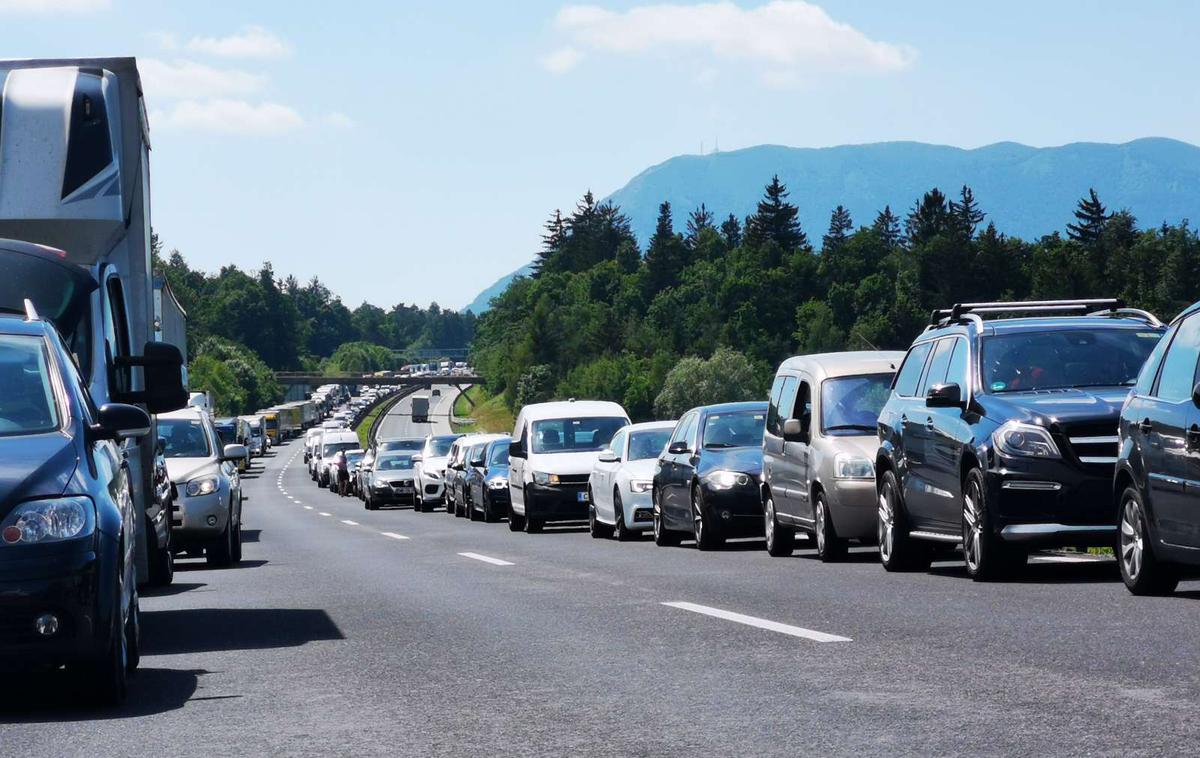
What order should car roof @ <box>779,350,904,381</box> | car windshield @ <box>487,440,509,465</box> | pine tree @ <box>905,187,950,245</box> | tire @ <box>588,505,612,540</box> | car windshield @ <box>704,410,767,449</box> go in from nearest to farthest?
car roof @ <box>779,350,904,381</box> → car windshield @ <box>704,410,767,449</box> → tire @ <box>588,505,612,540</box> → car windshield @ <box>487,440,509,465</box> → pine tree @ <box>905,187,950,245</box>

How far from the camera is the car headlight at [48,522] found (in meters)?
7.28

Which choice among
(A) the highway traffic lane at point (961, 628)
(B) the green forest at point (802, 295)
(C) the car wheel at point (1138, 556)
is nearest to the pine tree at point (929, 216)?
(B) the green forest at point (802, 295)

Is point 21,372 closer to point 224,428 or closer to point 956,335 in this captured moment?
point 956,335

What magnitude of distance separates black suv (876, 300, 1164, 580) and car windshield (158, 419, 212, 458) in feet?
28.8

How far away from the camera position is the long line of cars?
10977mm

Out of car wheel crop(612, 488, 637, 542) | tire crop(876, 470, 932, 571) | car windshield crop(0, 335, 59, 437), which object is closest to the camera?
car windshield crop(0, 335, 59, 437)

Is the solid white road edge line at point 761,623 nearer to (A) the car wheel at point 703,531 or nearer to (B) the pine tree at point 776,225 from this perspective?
(A) the car wheel at point 703,531

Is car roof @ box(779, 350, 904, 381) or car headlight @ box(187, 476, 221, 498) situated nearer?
car roof @ box(779, 350, 904, 381)

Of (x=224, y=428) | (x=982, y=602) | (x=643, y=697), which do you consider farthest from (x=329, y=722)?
(x=224, y=428)

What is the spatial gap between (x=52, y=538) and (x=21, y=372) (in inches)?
46.7

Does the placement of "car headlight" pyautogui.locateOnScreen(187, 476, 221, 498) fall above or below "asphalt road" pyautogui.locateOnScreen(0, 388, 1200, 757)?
above

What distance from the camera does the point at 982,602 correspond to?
11.2m

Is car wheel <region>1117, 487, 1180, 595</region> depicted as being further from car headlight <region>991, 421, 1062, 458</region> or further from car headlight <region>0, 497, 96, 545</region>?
car headlight <region>0, 497, 96, 545</region>

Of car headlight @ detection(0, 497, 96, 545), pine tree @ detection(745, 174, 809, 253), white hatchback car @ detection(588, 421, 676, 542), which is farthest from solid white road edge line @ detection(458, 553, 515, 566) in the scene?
pine tree @ detection(745, 174, 809, 253)
